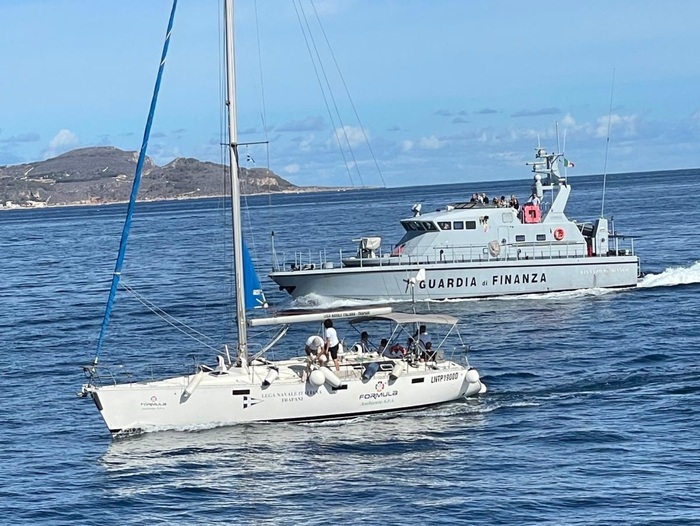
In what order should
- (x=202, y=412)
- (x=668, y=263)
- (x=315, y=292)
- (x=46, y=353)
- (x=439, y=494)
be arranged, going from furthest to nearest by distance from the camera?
(x=668, y=263)
(x=315, y=292)
(x=46, y=353)
(x=202, y=412)
(x=439, y=494)

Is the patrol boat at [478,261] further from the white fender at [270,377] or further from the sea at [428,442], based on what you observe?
the white fender at [270,377]

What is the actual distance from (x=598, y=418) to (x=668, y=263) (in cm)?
3904

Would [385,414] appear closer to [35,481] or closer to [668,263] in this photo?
[35,481]

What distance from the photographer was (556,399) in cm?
3428

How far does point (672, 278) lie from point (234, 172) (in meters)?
35.2

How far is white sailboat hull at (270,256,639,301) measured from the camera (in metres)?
53.5

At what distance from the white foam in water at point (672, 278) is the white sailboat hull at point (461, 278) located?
3.11m

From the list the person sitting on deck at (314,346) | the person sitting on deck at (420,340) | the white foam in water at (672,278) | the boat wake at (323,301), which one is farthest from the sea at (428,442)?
the white foam in water at (672,278)

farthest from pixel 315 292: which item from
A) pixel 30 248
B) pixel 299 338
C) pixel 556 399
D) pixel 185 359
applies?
pixel 30 248

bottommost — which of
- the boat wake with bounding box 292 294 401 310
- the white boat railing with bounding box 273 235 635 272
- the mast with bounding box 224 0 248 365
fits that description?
the boat wake with bounding box 292 294 401 310

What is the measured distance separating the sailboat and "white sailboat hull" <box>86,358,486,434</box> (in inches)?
1.0

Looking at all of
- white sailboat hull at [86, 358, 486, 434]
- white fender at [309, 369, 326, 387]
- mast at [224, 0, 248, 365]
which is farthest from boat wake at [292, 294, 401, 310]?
white fender at [309, 369, 326, 387]

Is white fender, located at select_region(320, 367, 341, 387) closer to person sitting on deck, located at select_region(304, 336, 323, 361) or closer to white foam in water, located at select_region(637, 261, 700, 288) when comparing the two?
person sitting on deck, located at select_region(304, 336, 323, 361)

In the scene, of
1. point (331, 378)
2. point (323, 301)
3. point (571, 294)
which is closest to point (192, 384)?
point (331, 378)
